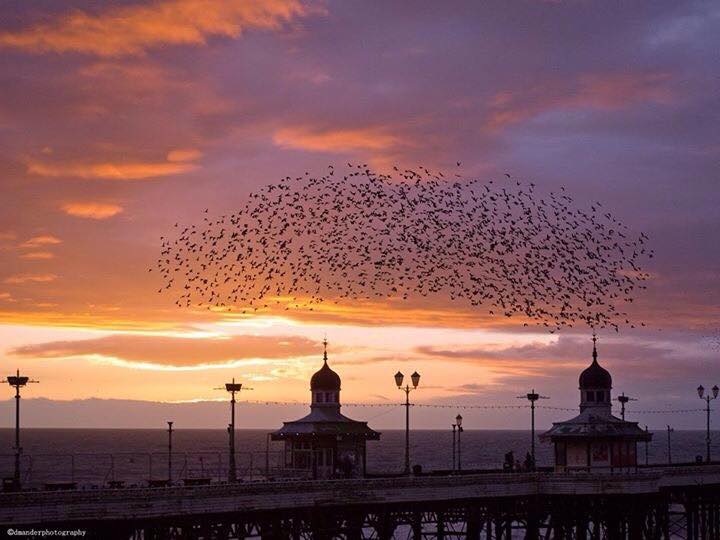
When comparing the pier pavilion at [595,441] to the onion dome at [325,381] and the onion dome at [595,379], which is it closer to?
the onion dome at [595,379]

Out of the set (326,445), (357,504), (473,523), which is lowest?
(473,523)

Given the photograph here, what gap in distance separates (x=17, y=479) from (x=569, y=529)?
35039 millimetres

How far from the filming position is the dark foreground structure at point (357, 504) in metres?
51.0

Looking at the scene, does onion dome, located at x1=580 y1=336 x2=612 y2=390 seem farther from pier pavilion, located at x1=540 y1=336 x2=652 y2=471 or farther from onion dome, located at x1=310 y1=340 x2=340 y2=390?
onion dome, located at x1=310 y1=340 x2=340 y2=390

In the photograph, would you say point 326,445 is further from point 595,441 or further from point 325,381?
point 595,441

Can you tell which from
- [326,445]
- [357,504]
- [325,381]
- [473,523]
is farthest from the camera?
[325,381]

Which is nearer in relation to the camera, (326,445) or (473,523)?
(473,523)

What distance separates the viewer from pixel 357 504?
202 ft

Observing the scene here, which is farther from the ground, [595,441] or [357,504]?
[595,441]

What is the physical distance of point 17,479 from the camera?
2131 inches

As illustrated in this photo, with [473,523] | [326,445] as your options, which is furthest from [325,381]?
[473,523]

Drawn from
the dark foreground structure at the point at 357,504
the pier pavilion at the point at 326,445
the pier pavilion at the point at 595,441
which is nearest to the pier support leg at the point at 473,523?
Answer: the dark foreground structure at the point at 357,504

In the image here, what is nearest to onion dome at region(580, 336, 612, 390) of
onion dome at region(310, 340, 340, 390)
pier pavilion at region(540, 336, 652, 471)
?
pier pavilion at region(540, 336, 652, 471)

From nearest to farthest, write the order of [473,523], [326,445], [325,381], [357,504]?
[357,504] → [473,523] → [326,445] → [325,381]
